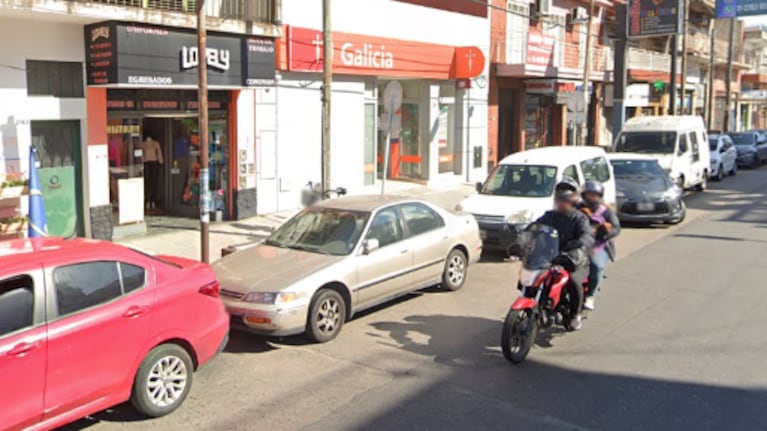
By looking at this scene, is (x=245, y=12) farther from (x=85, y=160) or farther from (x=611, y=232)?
(x=611, y=232)

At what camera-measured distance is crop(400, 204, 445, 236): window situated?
9664 millimetres

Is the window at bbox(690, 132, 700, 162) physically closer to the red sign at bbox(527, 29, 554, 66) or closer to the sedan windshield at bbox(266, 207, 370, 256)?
the red sign at bbox(527, 29, 554, 66)

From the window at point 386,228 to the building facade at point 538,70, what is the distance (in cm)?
1351

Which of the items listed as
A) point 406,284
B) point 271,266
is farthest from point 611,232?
point 271,266

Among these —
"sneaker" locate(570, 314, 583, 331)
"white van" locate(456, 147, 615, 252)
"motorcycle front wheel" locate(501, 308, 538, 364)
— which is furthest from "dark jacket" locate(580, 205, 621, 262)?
"white van" locate(456, 147, 615, 252)

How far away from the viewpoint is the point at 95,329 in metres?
5.50

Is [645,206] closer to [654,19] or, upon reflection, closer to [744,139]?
[654,19]

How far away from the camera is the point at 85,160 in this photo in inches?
512

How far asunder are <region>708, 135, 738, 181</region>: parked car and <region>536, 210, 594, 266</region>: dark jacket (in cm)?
2082

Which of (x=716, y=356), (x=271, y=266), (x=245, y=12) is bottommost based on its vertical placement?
(x=716, y=356)

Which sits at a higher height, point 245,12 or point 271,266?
point 245,12

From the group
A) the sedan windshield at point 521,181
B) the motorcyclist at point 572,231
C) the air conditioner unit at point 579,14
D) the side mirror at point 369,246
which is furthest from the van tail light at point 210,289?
the air conditioner unit at point 579,14

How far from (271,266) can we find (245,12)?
8.36m

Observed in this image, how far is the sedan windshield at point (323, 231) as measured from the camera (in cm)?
878
